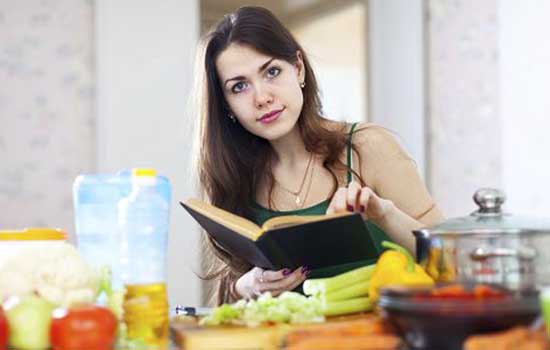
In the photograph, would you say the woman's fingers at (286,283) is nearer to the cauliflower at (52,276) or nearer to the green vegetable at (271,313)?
the green vegetable at (271,313)

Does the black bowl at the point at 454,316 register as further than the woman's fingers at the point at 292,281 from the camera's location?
No

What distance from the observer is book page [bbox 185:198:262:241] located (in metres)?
1.48

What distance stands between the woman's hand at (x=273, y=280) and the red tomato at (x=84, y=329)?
0.64m

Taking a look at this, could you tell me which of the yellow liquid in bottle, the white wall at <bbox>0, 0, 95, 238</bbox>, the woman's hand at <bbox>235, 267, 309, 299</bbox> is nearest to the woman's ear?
the woman's hand at <bbox>235, 267, 309, 299</bbox>

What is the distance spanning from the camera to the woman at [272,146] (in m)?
2.02

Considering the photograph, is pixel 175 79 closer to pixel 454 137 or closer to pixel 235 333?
pixel 454 137

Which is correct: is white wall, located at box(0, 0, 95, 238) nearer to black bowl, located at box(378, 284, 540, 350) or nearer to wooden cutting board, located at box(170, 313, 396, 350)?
wooden cutting board, located at box(170, 313, 396, 350)

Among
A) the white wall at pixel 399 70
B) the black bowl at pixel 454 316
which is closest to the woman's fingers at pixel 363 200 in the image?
the black bowl at pixel 454 316

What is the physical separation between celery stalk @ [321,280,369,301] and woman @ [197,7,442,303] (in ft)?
1.19

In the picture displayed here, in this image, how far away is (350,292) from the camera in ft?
4.91

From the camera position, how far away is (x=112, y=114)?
377 centimetres

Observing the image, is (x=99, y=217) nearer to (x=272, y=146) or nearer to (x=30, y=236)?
(x=30, y=236)

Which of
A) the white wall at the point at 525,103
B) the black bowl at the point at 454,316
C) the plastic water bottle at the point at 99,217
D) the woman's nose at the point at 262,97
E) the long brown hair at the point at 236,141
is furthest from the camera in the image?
the white wall at the point at 525,103

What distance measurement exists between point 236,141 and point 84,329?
46.0 inches
